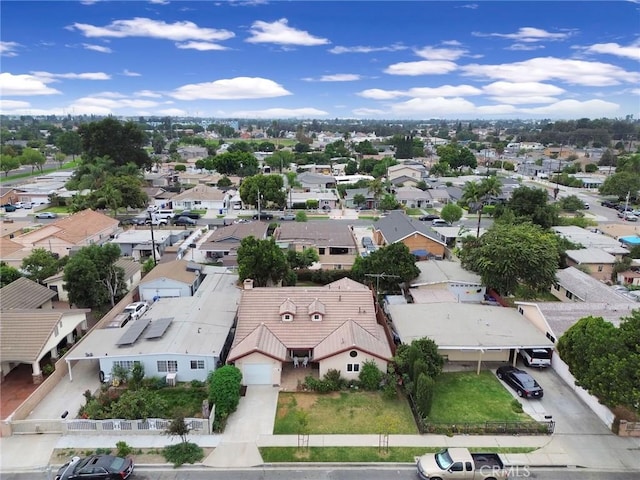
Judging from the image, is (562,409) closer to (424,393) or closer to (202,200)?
(424,393)

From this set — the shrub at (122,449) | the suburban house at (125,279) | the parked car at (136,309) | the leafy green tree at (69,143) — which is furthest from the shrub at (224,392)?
the leafy green tree at (69,143)

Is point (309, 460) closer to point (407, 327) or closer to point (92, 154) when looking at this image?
point (407, 327)

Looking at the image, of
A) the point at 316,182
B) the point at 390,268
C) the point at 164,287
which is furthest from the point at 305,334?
the point at 316,182

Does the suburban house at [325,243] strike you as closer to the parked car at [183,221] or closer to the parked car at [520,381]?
the parked car at [183,221]

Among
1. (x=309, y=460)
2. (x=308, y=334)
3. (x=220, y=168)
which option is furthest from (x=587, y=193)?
(x=309, y=460)

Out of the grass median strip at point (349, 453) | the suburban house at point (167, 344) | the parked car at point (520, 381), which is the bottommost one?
the grass median strip at point (349, 453)

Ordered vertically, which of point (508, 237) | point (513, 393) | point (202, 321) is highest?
point (508, 237)

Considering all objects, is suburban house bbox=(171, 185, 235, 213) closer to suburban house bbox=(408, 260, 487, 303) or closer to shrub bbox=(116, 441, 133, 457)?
suburban house bbox=(408, 260, 487, 303)
